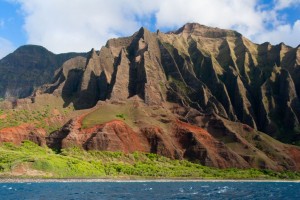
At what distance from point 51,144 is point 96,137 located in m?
19.4

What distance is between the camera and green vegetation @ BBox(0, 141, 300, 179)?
156000 mm

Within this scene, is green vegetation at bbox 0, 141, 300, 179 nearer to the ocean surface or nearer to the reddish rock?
the reddish rock

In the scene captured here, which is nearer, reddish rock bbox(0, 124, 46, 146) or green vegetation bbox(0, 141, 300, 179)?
green vegetation bbox(0, 141, 300, 179)

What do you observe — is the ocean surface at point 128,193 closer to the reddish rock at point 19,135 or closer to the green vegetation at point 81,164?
the green vegetation at point 81,164

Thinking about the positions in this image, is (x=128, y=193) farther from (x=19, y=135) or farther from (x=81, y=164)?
(x=19, y=135)

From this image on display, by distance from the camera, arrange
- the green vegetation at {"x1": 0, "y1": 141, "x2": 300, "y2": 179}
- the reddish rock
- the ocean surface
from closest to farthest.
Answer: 1. the ocean surface
2. the green vegetation at {"x1": 0, "y1": 141, "x2": 300, "y2": 179}
3. the reddish rock

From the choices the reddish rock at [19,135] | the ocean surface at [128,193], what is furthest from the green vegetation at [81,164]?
the ocean surface at [128,193]

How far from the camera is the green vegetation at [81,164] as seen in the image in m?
156

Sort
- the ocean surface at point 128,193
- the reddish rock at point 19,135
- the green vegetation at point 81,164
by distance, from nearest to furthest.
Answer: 1. the ocean surface at point 128,193
2. the green vegetation at point 81,164
3. the reddish rock at point 19,135

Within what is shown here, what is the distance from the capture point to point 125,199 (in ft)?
257

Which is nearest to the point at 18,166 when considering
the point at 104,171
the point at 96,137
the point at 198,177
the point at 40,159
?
the point at 40,159

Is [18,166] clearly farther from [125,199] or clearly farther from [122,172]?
[125,199]

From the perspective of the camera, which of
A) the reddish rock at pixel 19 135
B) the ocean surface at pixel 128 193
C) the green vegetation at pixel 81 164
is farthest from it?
the reddish rock at pixel 19 135

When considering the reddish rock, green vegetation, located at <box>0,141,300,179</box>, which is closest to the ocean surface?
green vegetation, located at <box>0,141,300,179</box>
